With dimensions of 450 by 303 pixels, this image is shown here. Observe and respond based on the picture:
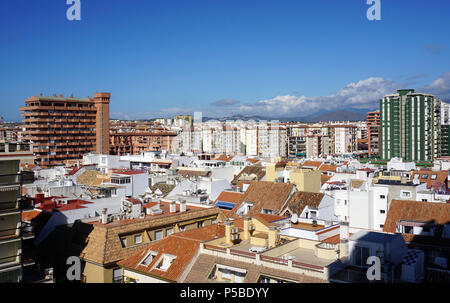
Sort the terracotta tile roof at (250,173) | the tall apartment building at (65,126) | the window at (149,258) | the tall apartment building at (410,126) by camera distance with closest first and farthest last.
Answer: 1. the window at (149,258)
2. the terracotta tile roof at (250,173)
3. the tall apartment building at (65,126)
4. the tall apartment building at (410,126)

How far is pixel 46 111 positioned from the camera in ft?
313

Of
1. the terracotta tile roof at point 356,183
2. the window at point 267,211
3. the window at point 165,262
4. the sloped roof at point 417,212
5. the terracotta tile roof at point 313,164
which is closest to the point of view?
the window at point 165,262

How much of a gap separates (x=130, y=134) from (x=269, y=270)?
389 ft

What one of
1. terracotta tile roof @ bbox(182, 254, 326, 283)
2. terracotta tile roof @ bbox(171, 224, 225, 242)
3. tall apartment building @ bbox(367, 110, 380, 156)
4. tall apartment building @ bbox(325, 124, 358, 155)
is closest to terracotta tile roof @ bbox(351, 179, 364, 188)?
terracotta tile roof @ bbox(171, 224, 225, 242)

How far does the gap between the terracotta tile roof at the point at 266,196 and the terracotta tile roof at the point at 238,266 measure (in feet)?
42.0

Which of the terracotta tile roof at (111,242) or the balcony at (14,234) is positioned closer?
the balcony at (14,234)

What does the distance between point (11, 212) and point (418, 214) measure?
22450 mm

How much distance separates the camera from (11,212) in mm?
16797

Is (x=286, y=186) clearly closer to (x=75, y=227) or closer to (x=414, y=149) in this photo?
(x=75, y=227)

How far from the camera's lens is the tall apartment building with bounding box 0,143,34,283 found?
1642 cm

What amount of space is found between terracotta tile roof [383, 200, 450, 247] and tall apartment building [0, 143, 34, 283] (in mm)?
19811

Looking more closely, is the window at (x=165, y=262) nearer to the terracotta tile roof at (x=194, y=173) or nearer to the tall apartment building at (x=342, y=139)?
the terracotta tile roof at (x=194, y=173)

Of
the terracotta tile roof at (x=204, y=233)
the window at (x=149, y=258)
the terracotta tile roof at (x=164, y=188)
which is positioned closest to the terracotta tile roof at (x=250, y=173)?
the terracotta tile roof at (x=164, y=188)

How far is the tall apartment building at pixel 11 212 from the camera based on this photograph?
16.4m
